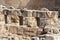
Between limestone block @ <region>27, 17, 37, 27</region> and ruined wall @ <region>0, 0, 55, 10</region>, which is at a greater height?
ruined wall @ <region>0, 0, 55, 10</region>

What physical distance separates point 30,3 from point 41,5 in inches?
30.5

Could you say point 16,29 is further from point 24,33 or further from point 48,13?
point 48,13

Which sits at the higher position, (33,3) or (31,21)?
(33,3)

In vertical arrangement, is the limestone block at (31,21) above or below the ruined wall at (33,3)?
below

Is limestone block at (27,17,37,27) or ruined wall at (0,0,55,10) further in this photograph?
ruined wall at (0,0,55,10)

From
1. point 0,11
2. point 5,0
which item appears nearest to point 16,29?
point 0,11

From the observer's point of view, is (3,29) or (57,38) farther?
(3,29)

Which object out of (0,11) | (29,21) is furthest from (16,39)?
(0,11)

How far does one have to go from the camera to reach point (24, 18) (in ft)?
31.4

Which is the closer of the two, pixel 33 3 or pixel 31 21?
pixel 31 21

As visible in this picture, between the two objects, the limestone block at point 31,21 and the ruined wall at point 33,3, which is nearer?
the limestone block at point 31,21

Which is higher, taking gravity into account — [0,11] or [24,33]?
[0,11]

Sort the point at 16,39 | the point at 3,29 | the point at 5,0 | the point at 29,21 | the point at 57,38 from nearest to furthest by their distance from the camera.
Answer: the point at 57,38, the point at 16,39, the point at 3,29, the point at 29,21, the point at 5,0

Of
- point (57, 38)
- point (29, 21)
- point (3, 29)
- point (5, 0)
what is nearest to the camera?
point (57, 38)
